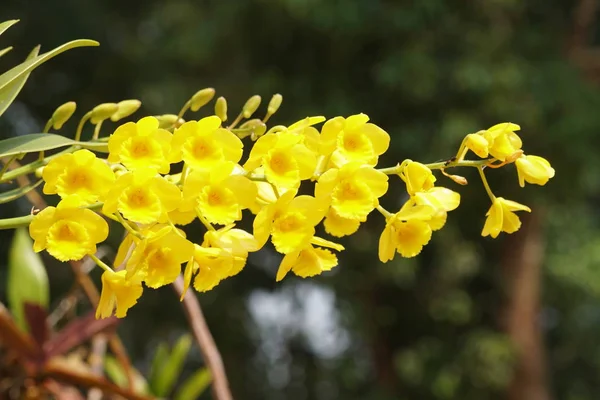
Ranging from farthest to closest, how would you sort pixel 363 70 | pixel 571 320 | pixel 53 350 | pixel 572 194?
pixel 571 320 < pixel 363 70 < pixel 572 194 < pixel 53 350

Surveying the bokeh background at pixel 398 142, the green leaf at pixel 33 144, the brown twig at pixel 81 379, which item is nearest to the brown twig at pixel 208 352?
the brown twig at pixel 81 379

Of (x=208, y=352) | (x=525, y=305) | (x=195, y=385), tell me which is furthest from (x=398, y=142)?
(x=208, y=352)

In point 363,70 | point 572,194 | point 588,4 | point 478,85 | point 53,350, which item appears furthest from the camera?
point 588,4

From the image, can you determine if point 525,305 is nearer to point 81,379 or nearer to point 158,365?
point 158,365

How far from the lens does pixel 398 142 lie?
3.64 metres

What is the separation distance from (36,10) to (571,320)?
11.7 feet

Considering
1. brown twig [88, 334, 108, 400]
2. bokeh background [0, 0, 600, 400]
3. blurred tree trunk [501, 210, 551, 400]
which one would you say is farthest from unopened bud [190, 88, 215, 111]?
blurred tree trunk [501, 210, 551, 400]

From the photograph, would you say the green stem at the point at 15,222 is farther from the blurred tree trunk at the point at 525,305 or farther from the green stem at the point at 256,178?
the blurred tree trunk at the point at 525,305

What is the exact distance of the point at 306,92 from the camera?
3773 millimetres

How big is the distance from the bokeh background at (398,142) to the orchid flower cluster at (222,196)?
3063 mm

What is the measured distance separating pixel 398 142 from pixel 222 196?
3.35 m

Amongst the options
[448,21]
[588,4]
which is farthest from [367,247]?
[588,4]

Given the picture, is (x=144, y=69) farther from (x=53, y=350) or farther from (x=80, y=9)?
(x=53, y=350)

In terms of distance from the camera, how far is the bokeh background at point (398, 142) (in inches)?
142
